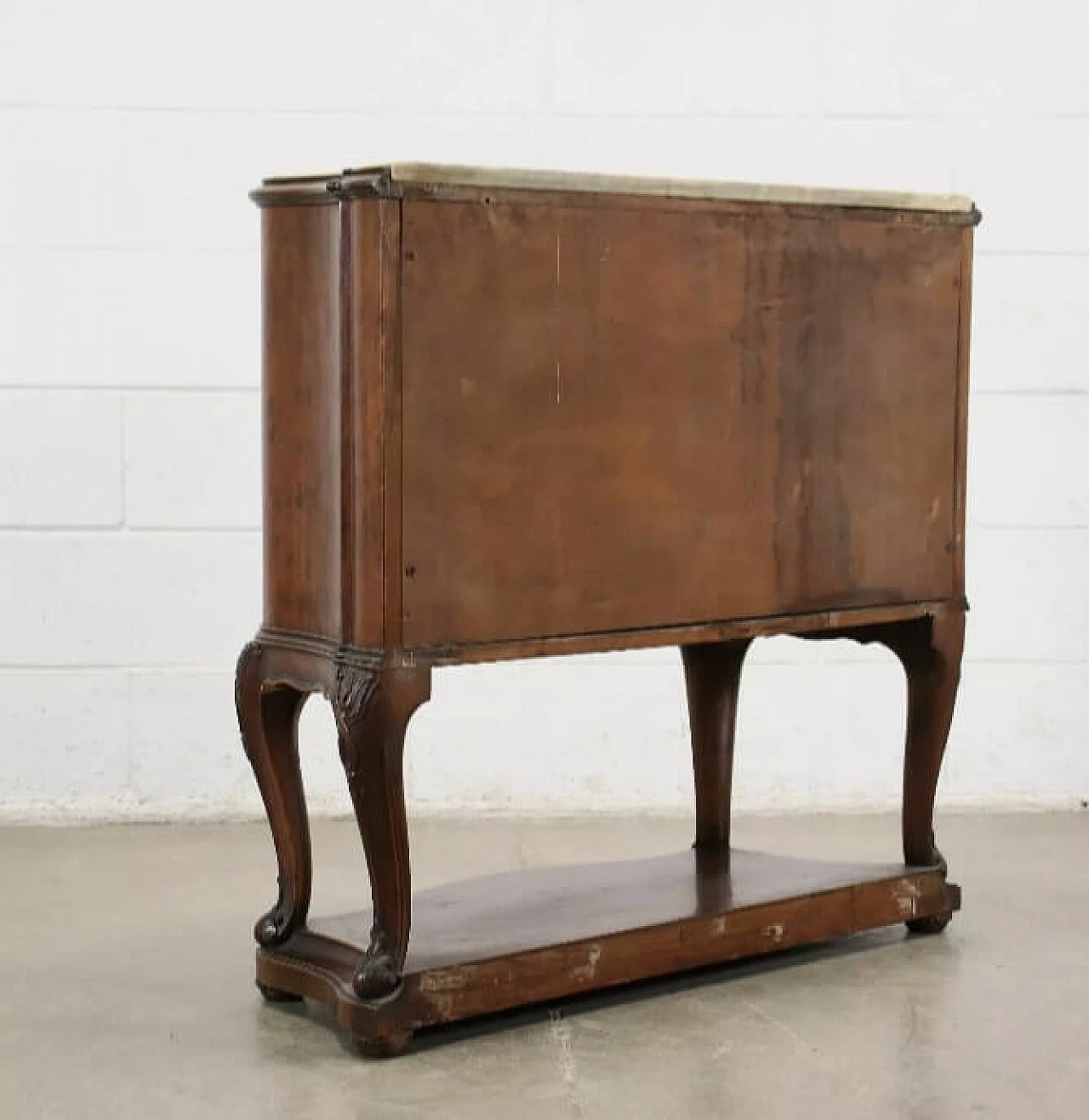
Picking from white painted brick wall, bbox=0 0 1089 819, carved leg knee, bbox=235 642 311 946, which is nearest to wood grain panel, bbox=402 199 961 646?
carved leg knee, bbox=235 642 311 946

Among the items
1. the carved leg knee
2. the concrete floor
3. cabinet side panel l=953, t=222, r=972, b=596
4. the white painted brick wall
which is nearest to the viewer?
the concrete floor

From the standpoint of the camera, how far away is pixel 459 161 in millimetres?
4492

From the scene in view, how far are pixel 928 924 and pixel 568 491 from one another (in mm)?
1057

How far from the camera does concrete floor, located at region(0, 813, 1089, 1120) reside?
273 cm

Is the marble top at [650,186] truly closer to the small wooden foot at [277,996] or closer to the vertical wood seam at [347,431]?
the vertical wood seam at [347,431]

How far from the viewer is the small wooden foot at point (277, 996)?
314 cm

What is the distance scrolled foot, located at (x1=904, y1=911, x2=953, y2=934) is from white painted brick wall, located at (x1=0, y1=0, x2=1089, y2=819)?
1061 millimetres

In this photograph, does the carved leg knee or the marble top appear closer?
the marble top

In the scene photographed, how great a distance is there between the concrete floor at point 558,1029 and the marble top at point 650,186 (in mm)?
1140

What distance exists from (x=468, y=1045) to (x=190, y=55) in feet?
7.52

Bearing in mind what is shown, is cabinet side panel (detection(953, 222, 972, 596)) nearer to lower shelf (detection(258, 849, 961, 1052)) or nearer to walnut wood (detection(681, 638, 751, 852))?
walnut wood (detection(681, 638, 751, 852))

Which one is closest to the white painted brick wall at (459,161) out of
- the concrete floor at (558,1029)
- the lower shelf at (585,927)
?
the concrete floor at (558,1029)

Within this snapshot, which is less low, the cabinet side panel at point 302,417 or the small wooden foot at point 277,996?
the cabinet side panel at point 302,417

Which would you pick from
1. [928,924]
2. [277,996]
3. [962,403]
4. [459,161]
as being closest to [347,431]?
[277,996]
